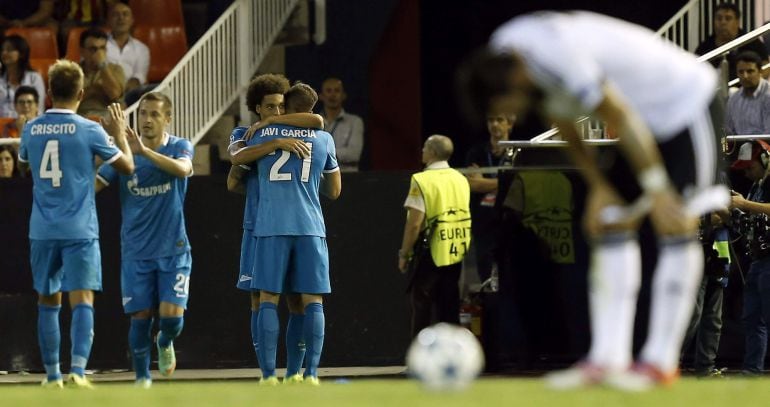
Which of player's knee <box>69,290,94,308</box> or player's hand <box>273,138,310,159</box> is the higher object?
player's hand <box>273,138,310,159</box>

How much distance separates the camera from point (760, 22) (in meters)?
18.5

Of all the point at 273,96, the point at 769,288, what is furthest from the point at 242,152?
the point at 769,288

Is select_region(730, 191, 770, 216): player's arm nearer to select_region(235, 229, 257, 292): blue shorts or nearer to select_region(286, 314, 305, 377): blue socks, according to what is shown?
select_region(286, 314, 305, 377): blue socks

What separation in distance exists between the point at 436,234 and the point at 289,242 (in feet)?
Result: 11.6

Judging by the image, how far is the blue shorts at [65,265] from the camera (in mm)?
11461

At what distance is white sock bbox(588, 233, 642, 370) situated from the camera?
748 centimetres

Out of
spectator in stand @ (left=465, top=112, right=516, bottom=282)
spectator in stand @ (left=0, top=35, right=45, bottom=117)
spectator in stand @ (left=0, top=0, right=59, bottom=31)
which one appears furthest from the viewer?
spectator in stand @ (left=0, top=0, right=59, bottom=31)

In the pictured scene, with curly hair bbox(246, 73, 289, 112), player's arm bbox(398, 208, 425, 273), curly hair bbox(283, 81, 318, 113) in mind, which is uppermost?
curly hair bbox(246, 73, 289, 112)

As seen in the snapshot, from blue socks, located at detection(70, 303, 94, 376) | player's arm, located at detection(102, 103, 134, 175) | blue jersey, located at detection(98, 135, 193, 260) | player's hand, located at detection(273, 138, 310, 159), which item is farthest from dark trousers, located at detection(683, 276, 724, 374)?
blue socks, located at detection(70, 303, 94, 376)

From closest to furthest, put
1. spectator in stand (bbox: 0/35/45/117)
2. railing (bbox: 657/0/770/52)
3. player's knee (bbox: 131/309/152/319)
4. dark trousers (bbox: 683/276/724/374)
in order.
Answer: player's knee (bbox: 131/309/152/319) → dark trousers (bbox: 683/276/724/374) → railing (bbox: 657/0/770/52) → spectator in stand (bbox: 0/35/45/117)

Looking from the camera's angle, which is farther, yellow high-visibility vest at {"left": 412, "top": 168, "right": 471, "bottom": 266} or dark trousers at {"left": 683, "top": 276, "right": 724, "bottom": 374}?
yellow high-visibility vest at {"left": 412, "top": 168, "right": 471, "bottom": 266}

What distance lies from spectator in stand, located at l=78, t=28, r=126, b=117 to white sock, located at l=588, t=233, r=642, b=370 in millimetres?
10655

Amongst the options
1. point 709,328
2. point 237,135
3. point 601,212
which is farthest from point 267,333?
point 601,212

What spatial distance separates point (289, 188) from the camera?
12508mm
